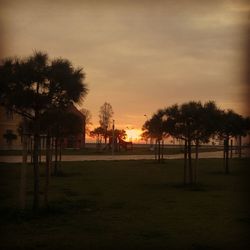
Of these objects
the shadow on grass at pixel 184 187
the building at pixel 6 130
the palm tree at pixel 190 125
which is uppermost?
the palm tree at pixel 190 125

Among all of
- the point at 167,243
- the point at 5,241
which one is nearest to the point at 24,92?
the point at 5,241

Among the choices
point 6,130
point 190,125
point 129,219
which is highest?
point 190,125

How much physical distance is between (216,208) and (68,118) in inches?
85.9

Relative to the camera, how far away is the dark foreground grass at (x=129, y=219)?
391 cm

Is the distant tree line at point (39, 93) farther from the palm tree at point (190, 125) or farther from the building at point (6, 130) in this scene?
the palm tree at point (190, 125)

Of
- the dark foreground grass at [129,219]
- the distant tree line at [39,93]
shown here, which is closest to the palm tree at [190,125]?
the dark foreground grass at [129,219]

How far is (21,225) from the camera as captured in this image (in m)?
4.88

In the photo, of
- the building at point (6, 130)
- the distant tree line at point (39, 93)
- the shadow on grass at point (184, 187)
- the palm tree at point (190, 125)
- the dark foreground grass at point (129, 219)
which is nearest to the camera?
the building at point (6, 130)

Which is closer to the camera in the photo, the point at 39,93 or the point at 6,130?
the point at 6,130

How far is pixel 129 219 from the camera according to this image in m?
5.29

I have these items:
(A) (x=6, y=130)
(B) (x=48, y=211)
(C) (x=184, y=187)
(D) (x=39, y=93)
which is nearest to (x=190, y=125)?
(C) (x=184, y=187)

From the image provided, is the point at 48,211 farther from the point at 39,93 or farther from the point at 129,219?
the point at 39,93

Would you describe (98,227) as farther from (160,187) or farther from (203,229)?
(160,187)

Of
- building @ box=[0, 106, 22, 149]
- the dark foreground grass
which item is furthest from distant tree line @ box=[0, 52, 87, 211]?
the dark foreground grass
